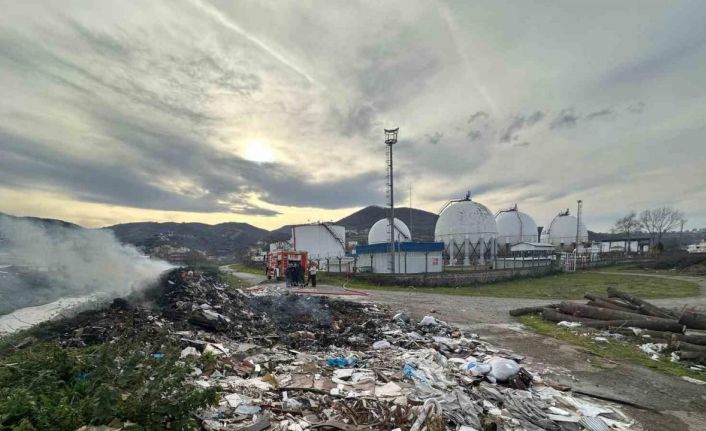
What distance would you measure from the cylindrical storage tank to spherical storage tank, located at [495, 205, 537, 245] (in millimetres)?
4936

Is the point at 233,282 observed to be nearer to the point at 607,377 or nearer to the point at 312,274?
the point at 312,274

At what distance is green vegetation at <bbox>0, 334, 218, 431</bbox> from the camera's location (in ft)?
11.2

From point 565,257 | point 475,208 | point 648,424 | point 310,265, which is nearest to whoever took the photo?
point 648,424

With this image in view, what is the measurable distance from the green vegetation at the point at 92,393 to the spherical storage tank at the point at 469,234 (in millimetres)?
41526

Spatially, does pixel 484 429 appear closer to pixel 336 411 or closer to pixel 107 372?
pixel 336 411

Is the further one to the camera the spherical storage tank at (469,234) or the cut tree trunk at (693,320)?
the spherical storage tank at (469,234)

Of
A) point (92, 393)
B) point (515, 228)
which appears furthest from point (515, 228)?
point (92, 393)

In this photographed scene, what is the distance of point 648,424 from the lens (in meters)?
5.29

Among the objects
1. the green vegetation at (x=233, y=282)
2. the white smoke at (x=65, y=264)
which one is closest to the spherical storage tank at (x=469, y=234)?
the green vegetation at (x=233, y=282)

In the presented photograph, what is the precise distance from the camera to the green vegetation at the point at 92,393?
3412 mm

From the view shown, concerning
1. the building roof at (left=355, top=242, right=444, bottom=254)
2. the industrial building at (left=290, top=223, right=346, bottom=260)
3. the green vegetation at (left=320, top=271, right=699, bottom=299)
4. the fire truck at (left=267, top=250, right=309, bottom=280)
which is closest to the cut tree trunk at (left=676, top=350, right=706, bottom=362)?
the green vegetation at (left=320, top=271, right=699, bottom=299)

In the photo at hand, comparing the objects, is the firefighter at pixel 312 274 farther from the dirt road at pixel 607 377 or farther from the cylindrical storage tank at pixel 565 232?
the cylindrical storage tank at pixel 565 232

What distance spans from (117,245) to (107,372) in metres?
13.6

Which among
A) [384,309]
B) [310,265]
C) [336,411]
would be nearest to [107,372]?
[336,411]
